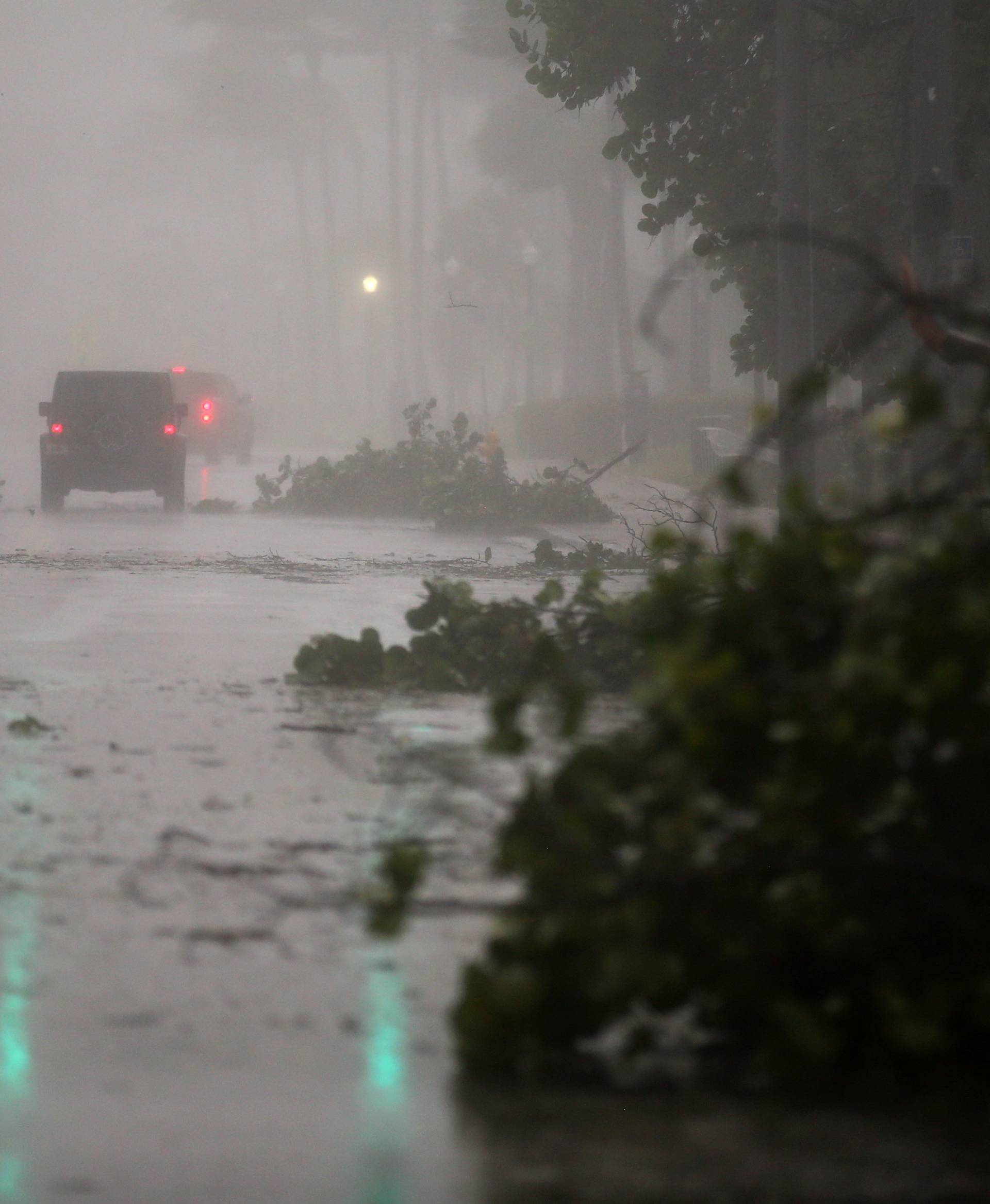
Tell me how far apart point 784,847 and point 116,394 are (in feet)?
83.8

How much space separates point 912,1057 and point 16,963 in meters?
2.05

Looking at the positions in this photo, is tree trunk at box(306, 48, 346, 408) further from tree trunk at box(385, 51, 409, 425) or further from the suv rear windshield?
the suv rear windshield

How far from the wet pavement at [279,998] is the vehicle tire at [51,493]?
1925 centimetres

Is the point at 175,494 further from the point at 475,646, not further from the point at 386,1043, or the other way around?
the point at 386,1043

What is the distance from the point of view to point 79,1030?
14.3 feet

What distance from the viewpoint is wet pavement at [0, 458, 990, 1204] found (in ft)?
11.7

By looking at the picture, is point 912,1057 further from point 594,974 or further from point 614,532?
point 614,532

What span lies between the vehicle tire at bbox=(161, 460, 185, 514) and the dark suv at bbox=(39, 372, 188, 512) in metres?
0.05

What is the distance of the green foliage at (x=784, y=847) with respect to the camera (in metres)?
3.97

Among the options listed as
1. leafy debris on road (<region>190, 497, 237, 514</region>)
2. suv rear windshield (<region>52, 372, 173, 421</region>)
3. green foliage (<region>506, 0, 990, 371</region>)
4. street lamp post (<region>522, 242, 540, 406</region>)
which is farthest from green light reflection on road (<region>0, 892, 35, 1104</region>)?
street lamp post (<region>522, 242, 540, 406</region>)

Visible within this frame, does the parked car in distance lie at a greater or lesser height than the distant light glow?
greater

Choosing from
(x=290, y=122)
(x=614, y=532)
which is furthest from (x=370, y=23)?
(x=614, y=532)

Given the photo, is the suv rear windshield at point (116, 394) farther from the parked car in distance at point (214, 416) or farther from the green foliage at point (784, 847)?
the green foliage at point (784, 847)

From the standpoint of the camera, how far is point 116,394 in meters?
28.8
